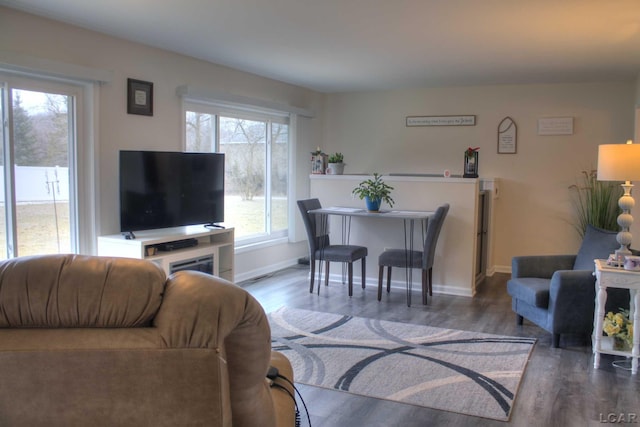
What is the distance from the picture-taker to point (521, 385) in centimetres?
318

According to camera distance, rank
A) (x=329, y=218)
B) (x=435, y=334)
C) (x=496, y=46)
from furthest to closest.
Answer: (x=329, y=218)
(x=496, y=46)
(x=435, y=334)

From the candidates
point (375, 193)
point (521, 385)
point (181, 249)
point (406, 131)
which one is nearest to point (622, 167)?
point (521, 385)

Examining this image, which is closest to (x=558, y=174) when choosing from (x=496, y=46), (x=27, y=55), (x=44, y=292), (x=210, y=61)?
(x=496, y=46)

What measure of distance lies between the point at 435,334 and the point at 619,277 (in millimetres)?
1348

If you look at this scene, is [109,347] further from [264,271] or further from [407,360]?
[264,271]

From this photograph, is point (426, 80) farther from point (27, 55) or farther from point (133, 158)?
point (27, 55)

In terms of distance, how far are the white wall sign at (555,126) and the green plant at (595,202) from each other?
1.77ft

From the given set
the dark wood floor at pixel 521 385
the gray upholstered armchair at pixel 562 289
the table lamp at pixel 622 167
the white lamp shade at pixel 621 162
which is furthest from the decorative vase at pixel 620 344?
the white lamp shade at pixel 621 162

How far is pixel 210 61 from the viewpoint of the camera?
17.1ft

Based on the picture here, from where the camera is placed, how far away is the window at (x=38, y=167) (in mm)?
3596

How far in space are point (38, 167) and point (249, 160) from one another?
262 cm

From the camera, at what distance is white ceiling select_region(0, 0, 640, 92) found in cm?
338

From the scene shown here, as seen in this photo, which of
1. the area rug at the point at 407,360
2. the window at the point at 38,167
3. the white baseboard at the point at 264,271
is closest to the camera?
the area rug at the point at 407,360

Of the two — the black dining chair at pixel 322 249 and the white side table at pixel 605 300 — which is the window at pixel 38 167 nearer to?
the black dining chair at pixel 322 249
